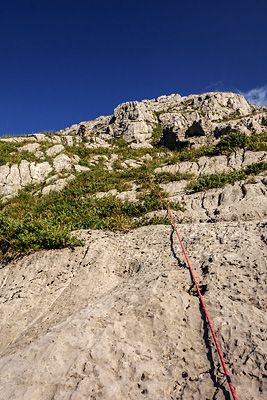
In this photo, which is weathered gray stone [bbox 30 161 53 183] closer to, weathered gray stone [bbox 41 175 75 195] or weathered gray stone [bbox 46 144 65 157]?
weathered gray stone [bbox 46 144 65 157]

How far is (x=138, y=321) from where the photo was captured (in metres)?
4.05

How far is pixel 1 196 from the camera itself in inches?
670

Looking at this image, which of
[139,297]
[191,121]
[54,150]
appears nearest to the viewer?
[139,297]

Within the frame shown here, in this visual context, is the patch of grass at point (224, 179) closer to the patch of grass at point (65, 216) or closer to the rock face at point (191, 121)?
the patch of grass at point (65, 216)

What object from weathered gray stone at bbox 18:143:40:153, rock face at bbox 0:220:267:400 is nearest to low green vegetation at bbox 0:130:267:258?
weathered gray stone at bbox 18:143:40:153

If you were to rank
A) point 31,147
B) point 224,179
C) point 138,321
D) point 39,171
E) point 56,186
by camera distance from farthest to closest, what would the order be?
point 31,147, point 39,171, point 56,186, point 224,179, point 138,321

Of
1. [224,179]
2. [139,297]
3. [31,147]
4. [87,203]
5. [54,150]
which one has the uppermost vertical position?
[31,147]

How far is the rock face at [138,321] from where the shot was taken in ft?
9.82

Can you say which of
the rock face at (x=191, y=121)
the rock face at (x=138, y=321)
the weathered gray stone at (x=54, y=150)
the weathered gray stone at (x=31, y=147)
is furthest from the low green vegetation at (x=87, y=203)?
the rock face at (x=191, y=121)

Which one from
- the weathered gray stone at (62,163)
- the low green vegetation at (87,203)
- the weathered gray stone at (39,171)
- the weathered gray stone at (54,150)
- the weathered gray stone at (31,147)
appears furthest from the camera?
the weathered gray stone at (31,147)

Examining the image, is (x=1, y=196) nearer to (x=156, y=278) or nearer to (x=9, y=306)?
(x=9, y=306)

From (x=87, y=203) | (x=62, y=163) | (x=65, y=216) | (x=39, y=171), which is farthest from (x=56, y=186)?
(x=65, y=216)

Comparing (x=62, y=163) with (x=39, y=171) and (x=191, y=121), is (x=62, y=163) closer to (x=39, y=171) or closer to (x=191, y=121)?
(x=39, y=171)

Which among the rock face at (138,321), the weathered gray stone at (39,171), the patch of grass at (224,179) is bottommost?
the rock face at (138,321)
